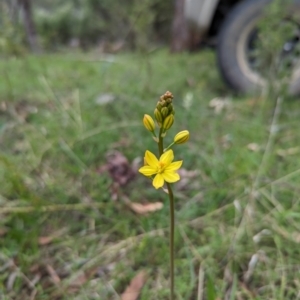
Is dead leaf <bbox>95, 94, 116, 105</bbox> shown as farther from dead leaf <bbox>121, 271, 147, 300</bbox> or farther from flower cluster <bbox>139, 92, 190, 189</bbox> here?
flower cluster <bbox>139, 92, 190, 189</bbox>

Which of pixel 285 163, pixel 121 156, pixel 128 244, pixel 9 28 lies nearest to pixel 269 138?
pixel 285 163

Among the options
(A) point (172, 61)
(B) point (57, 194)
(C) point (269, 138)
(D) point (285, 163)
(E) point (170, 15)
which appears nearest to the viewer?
(B) point (57, 194)

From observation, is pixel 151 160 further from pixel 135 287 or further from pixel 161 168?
pixel 135 287

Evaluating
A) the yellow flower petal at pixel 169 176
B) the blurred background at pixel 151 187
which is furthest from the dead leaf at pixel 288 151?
the yellow flower petal at pixel 169 176

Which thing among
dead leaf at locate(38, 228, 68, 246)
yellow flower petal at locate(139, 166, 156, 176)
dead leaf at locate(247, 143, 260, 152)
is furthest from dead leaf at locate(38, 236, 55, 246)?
dead leaf at locate(247, 143, 260, 152)

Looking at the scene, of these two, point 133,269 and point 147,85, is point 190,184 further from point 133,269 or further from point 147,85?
point 147,85

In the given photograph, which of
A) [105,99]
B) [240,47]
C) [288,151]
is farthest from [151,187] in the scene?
[240,47]
